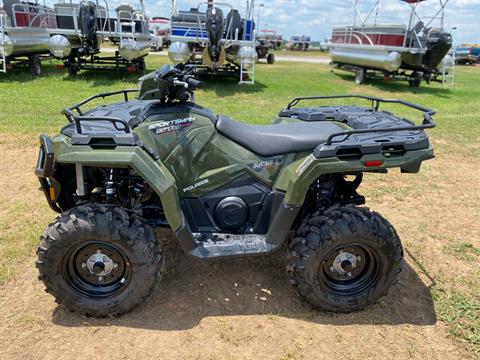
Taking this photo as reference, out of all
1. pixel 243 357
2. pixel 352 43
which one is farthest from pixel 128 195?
pixel 352 43

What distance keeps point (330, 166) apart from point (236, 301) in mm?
1207

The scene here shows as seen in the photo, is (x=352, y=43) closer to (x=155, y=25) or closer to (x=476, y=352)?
(x=476, y=352)

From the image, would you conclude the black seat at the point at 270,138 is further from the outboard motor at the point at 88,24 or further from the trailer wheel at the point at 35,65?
the trailer wheel at the point at 35,65

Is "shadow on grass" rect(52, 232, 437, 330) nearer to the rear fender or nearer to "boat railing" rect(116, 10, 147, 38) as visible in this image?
the rear fender

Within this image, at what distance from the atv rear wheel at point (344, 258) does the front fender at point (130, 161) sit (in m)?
0.90

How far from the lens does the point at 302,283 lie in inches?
115

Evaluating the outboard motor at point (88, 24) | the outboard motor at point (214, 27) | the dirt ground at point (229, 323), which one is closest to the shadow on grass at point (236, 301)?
the dirt ground at point (229, 323)

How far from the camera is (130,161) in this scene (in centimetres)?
261

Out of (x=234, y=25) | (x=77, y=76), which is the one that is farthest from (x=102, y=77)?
(x=234, y=25)

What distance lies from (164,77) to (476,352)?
Answer: 2.70 m

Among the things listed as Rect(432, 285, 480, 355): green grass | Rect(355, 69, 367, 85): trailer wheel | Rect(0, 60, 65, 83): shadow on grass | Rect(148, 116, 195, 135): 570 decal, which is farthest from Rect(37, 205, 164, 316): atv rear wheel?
Rect(355, 69, 367, 85): trailer wheel

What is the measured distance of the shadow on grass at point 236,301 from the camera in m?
2.90

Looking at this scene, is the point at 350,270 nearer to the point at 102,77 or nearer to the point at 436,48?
the point at 102,77

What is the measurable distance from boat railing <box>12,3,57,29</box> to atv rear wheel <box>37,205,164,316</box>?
41.1 ft
